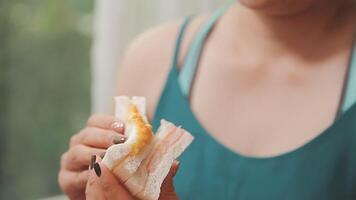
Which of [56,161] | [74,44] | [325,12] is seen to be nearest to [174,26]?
[325,12]

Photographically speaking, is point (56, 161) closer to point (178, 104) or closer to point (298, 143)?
point (178, 104)

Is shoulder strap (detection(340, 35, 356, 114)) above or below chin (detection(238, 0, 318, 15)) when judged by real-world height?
below

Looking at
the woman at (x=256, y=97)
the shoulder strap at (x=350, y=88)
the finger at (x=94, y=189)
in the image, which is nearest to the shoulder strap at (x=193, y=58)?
the woman at (x=256, y=97)

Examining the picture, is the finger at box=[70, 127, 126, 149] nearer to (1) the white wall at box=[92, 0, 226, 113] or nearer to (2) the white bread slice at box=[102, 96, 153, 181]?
(2) the white bread slice at box=[102, 96, 153, 181]

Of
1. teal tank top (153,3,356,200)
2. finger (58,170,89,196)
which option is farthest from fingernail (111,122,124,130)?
teal tank top (153,3,356,200)

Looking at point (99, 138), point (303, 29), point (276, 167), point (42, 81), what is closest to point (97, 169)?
point (99, 138)

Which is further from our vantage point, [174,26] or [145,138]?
[174,26]

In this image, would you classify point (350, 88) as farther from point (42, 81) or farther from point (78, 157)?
point (42, 81)
